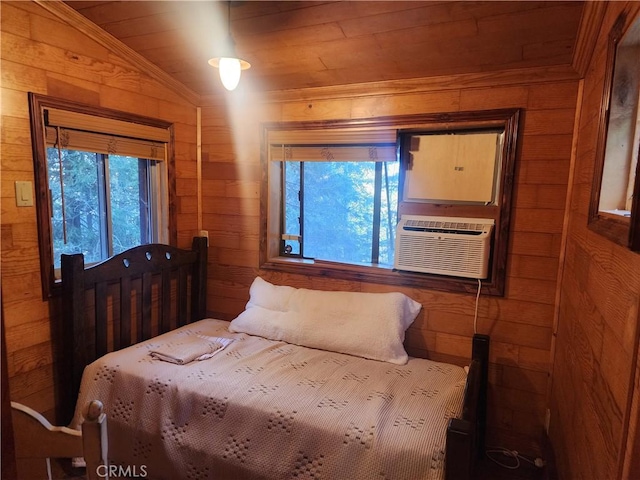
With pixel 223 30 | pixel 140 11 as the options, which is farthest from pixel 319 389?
pixel 140 11

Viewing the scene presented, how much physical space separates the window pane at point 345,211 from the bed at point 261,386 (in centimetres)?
36

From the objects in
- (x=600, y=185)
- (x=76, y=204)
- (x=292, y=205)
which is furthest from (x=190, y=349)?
(x=600, y=185)

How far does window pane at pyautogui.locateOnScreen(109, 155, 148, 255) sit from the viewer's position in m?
2.44

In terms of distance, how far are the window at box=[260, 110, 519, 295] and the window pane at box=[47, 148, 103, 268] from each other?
100cm

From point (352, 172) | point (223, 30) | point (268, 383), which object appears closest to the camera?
point (268, 383)

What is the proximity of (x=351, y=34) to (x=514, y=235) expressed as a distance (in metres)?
1.29

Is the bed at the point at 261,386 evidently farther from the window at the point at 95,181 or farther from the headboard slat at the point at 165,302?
the window at the point at 95,181

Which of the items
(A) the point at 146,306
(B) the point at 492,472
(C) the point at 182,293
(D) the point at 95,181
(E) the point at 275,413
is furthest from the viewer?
(C) the point at 182,293

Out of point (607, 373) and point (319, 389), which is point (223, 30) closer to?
point (319, 389)

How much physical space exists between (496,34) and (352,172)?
110 cm

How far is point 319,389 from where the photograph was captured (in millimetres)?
1829

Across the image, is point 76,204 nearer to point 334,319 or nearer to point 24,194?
point 24,194

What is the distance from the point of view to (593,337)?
1.26 metres

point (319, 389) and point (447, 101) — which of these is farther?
point (447, 101)
